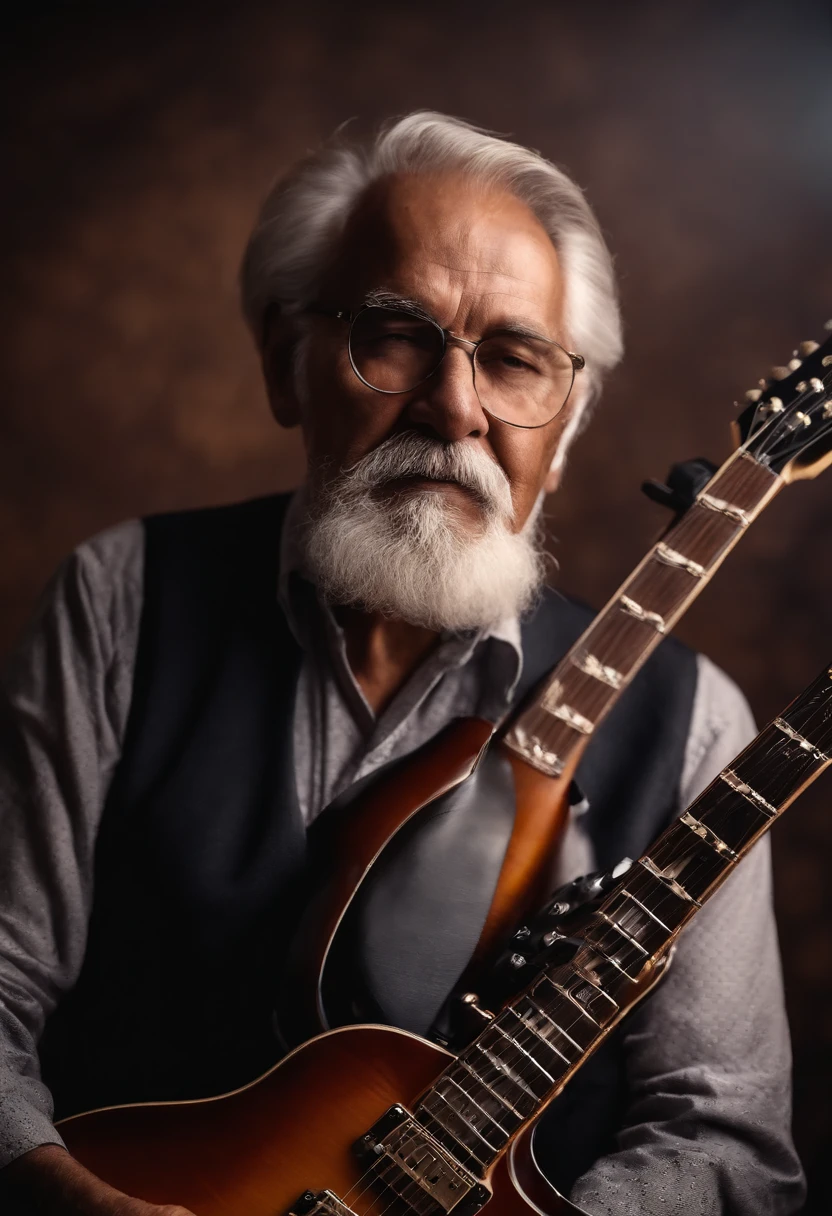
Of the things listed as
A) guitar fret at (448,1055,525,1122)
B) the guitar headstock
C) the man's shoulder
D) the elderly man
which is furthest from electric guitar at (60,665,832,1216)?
the man's shoulder

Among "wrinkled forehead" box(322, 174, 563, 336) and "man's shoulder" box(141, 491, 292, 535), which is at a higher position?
"wrinkled forehead" box(322, 174, 563, 336)

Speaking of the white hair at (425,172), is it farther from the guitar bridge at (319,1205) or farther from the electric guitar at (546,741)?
the guitar bridge at (319,1205)

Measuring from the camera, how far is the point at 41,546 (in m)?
1.62

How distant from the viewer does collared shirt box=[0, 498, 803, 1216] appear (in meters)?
0.92

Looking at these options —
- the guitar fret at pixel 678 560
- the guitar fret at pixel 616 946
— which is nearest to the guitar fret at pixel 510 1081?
the guitar fret at pixel 616 946

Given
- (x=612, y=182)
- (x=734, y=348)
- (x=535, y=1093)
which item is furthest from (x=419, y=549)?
(x=612, y=182)

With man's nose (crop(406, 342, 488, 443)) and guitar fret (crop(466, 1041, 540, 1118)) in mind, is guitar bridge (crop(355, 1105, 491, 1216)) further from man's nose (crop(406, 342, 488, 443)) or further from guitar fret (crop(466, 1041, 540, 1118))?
man's nose (crop(406, 342, 488, 443))

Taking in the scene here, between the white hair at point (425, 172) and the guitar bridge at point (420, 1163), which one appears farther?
the white hair at point (425, 172)

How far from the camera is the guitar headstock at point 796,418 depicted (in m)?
0.90

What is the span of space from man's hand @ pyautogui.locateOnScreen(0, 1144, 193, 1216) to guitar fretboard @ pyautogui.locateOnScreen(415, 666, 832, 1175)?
0.25 meters

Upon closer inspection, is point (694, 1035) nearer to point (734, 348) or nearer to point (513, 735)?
point (513, 735)

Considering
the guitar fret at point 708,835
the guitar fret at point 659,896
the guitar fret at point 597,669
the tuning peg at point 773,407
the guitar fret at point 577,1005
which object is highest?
the tuning peg at point 773,407

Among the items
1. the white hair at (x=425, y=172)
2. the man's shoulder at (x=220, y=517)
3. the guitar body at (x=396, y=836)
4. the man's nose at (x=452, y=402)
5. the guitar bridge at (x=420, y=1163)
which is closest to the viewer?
the guitar bridge at (x=420, y=1163)

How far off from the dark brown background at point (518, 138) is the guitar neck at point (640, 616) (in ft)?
1.30
